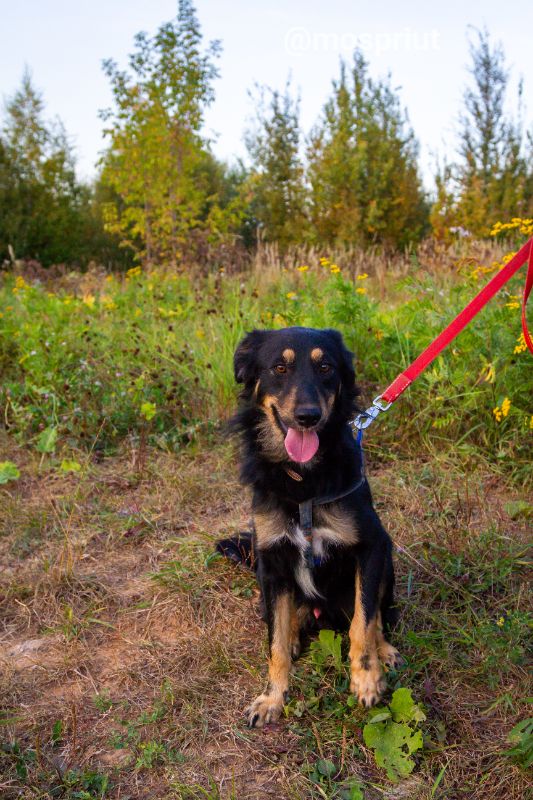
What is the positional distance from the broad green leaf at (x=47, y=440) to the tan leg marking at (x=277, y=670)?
2651mm

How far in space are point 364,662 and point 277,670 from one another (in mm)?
338

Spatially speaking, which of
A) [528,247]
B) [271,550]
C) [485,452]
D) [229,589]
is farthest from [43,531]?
[528,247]

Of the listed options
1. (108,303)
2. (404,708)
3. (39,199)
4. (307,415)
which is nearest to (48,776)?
(404,708)

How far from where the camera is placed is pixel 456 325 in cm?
258

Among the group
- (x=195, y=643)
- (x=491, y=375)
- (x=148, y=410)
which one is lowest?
(x=195, y=643)

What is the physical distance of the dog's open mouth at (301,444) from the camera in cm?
241

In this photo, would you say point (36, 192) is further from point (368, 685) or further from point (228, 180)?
point (368, 685)

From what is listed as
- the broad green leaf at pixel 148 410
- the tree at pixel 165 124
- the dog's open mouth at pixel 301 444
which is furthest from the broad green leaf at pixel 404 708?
the tree at pixel 165 124

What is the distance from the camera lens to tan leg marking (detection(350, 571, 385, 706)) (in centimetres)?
229

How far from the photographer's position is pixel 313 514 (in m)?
2.40

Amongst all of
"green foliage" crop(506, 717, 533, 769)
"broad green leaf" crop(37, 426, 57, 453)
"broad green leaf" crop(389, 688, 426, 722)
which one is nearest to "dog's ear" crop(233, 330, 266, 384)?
"broad green leaf" crop(389, 688, 426, 722)

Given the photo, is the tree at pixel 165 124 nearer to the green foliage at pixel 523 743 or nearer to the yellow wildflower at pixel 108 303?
the yellow wildflower at pixel 108 303

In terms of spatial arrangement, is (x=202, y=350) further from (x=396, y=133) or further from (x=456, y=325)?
(x=396, y=133)

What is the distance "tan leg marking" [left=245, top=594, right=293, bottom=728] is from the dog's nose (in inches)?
27.3
